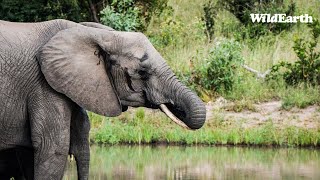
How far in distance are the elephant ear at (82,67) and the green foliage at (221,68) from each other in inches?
378

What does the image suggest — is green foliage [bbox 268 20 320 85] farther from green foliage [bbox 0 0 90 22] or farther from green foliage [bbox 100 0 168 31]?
green foliage [bbox 0 0 90 22]

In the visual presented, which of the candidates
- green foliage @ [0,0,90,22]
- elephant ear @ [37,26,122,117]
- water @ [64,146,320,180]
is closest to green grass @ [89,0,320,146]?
water @ [64,146,320,180]

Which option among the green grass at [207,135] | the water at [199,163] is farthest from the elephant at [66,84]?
the green grass at [207,135]

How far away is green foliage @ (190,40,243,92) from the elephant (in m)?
9.58

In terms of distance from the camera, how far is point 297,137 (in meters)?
16.3

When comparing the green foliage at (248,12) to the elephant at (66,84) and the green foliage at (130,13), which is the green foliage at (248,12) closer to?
the green foliage at (130,13)

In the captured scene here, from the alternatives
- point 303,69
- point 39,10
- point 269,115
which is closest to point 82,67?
point 269,115

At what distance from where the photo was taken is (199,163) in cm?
1401

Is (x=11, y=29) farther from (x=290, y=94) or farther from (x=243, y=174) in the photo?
(x=290, y=94)

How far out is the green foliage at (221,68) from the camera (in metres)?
18.5

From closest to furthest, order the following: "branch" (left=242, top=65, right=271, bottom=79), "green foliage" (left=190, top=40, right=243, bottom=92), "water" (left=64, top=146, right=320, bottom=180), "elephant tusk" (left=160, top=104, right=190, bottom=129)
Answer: "elephant tusk" (left=160, top=104, right=190, bottom=129)
"water" (left=64, top=146, right=320, bottom=180)
"green foliage" (left=190, top=40, right=243, bottom=92)
"branch" (left=242, top=65, right=271, bottom=79)

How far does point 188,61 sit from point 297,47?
6.73 ft

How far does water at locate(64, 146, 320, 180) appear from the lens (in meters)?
12.7

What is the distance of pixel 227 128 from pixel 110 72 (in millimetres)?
8208
